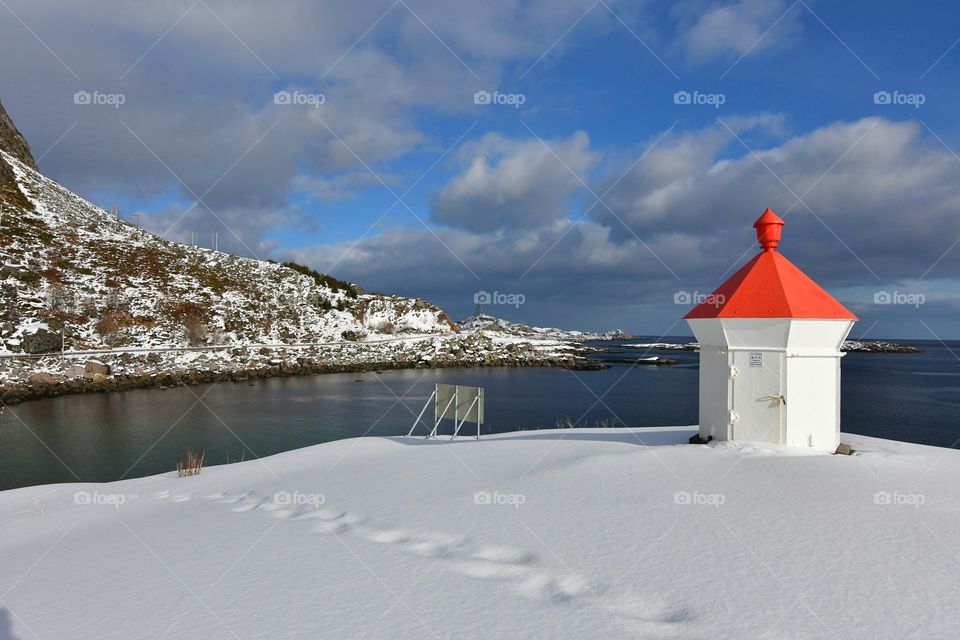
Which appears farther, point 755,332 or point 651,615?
point 755,332

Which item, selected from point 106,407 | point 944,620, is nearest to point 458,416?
point 944,620

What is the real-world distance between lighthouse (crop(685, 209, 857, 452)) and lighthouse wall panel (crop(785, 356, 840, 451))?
16 mm

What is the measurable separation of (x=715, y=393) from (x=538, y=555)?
5784 millimetres

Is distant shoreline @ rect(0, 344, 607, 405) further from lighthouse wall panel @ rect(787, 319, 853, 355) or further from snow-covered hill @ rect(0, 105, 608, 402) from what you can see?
lighthouse wall panel @ rect(787, 319, 853, 355)

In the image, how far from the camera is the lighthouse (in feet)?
29.0

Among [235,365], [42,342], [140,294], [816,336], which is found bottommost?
[235,365]

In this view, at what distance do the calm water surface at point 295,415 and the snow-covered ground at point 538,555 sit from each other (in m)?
10.4

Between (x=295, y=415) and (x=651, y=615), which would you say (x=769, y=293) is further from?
(x=295, y=415)

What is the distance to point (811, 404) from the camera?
8914 millimetres

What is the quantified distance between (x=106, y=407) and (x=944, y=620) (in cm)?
3320

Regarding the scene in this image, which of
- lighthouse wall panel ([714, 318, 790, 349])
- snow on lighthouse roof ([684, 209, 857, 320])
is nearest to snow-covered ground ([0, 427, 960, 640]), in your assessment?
lighthouse wall panel ([714, 318, 790, 349])

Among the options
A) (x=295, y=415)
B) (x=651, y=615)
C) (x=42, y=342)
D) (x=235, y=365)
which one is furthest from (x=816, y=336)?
(x=42, y=342)

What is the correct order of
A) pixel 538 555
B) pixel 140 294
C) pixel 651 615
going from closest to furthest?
pixel 651 615 < pixel 538 555 < pixel 140 294

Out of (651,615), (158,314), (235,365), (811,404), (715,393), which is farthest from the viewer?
(158,314)
